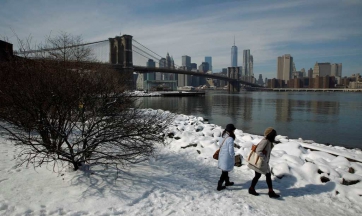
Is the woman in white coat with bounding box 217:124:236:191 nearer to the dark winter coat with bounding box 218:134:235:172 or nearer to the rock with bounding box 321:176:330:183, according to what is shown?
the dark winter coat with bounding box 218:134:235:172

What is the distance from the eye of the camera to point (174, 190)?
3.67 metres

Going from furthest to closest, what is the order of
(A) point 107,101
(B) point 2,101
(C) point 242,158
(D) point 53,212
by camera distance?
(C) point 242,158 → (A) point 107,101 → (B) point 2,101 → (D) point 53,212

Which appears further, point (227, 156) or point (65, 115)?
point (227, 156)

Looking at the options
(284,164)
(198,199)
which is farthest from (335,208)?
(198,199)

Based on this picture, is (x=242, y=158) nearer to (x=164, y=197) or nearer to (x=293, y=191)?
(x=293, y=191)

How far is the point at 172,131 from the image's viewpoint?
Answer: 784 centimetres

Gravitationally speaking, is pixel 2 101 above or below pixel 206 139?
above

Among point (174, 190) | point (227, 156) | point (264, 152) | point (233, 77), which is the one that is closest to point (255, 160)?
point (264, 152)

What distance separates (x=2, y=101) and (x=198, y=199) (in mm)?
3482

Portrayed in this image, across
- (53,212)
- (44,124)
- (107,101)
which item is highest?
(107,101)

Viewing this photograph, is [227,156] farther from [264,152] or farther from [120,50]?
[120,50]

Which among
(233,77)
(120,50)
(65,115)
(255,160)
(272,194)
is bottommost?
(272,194)

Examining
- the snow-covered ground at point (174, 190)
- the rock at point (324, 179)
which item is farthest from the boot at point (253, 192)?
the rock at point (324, 179)

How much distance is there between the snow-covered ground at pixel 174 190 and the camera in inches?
122
